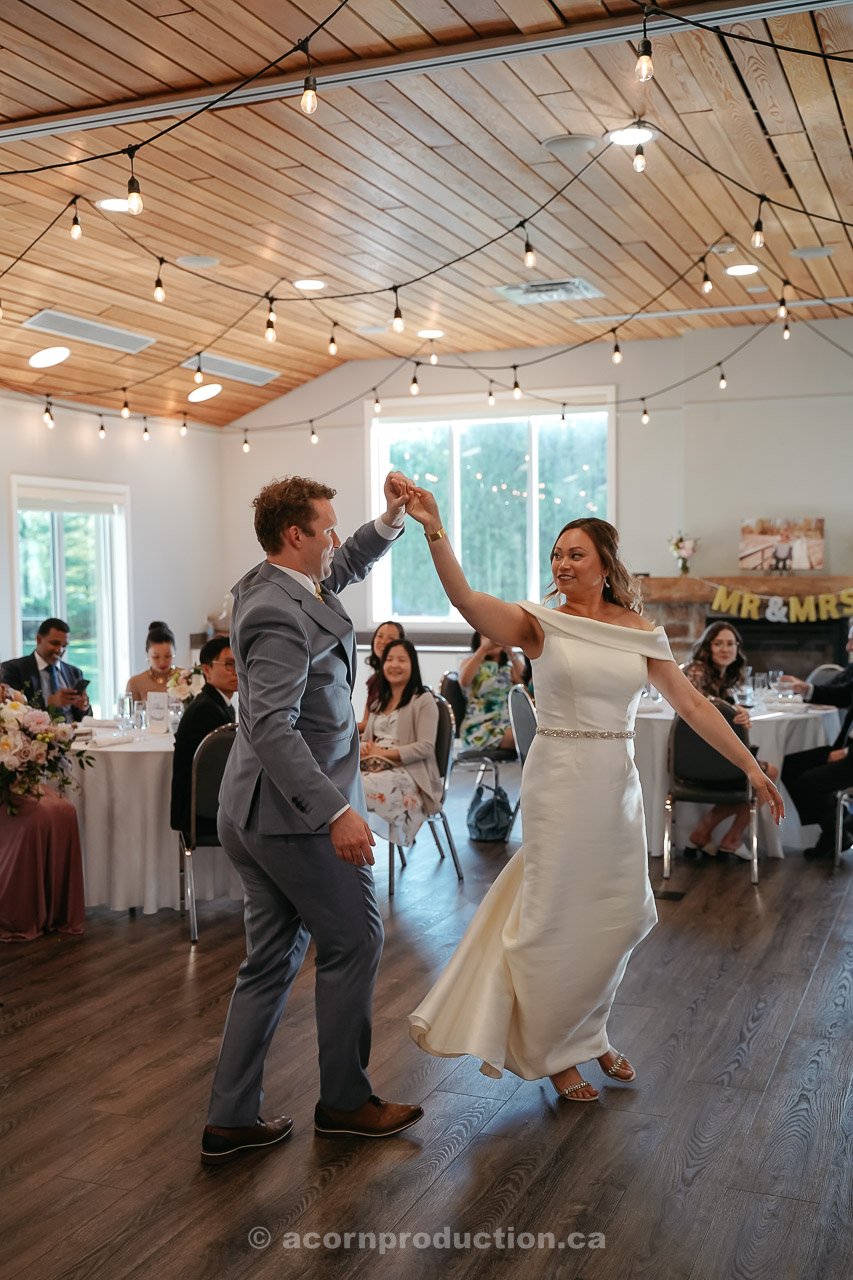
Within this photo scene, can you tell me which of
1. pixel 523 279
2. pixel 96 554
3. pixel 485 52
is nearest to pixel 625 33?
pixel 485 52

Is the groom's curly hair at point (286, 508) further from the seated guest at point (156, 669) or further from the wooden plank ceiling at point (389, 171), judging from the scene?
the seated guest at point (156, 669)

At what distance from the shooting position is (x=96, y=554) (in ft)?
37.5

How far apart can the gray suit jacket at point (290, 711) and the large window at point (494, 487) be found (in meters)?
8.78

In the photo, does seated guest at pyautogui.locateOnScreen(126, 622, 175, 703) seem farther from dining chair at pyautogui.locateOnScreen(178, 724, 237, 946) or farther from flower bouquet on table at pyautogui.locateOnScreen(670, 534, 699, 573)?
flower bouquet on table at pyautogui.locateOnScreen(670, 534, 699, 573)

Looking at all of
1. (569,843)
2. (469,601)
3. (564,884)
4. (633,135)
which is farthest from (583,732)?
(633,135)

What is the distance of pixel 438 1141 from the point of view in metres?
3.53

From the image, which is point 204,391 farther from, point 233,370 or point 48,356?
point 48,356

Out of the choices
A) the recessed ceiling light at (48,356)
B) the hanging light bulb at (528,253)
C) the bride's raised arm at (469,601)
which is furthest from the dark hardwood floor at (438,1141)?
the recessed ceiling light at (48,356)

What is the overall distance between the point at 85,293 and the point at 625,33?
201 inches

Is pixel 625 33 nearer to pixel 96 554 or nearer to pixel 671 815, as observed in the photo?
pixel 671 815

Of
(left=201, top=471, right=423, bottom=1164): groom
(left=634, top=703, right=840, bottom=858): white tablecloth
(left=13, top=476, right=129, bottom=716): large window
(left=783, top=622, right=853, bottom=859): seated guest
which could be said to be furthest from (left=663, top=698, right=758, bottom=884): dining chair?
(left=13, top=476, right=129, bottom=716): large window

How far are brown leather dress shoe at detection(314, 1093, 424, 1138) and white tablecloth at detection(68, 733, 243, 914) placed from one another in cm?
259

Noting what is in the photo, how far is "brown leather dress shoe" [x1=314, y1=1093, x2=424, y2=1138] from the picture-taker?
3.52 meters

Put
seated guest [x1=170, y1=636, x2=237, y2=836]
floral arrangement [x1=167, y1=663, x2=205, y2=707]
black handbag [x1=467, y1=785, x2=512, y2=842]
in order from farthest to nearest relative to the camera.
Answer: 1. black handbag [x1=467, y1=785, x2=512, y2=842]
2. floral arrangement [x1=167, y1=663, x2=205, y2=707]
3. seated guest [x1=170, y1=636, x2=237, y2=836]
